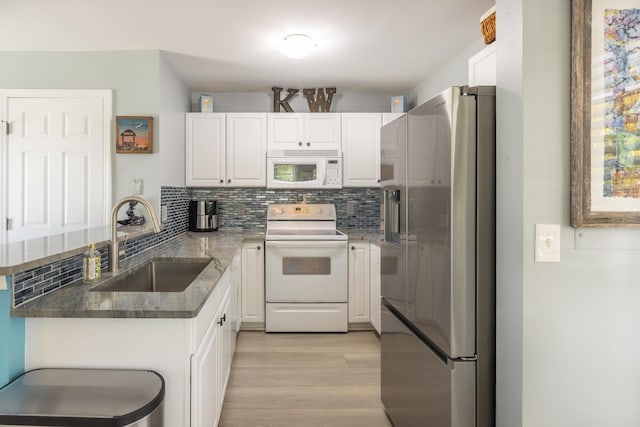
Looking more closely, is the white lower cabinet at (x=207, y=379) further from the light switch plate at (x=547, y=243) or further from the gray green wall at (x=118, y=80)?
the gray green wall at (x=118, y=80)

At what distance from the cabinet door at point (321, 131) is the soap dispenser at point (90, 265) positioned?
8.54ft

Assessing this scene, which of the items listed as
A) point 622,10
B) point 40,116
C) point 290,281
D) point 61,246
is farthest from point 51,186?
point 622,10

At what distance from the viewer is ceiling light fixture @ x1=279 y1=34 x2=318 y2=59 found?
2803 millimetres

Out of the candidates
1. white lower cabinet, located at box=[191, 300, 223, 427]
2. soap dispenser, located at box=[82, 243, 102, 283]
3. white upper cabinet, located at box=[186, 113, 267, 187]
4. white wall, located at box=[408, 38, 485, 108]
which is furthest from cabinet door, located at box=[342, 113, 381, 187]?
soap dispenser, located at box=[82, 243, 102, 283]

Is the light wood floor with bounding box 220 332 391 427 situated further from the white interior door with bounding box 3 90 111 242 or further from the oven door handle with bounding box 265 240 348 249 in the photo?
the white interior door with bounding box 3 90 111 242

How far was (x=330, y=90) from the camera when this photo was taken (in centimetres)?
414

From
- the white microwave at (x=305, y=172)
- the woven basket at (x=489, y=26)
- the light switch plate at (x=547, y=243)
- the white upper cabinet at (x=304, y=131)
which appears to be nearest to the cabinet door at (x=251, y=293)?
the white microwave at (x=305, y=172)

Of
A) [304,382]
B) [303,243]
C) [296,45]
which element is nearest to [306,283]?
[303,243]

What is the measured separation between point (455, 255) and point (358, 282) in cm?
235

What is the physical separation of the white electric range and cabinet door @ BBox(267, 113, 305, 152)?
1015 millimetres

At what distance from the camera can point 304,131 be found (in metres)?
4.05

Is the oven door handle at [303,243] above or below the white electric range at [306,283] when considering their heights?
above

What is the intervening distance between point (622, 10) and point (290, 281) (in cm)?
300

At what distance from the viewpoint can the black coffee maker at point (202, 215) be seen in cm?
407
